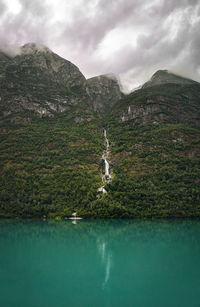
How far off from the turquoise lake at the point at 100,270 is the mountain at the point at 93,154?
113 feet

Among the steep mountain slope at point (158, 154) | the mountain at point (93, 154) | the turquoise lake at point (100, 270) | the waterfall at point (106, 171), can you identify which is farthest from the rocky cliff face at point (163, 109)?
the turquoise lake at point (100, 270)

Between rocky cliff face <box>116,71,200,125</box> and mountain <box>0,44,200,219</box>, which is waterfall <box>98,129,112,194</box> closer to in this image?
mountain <box>0,44,200,219</box>

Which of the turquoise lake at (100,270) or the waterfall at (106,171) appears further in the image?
the waterfall at (106,171)

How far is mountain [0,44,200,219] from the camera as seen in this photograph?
84.1 m

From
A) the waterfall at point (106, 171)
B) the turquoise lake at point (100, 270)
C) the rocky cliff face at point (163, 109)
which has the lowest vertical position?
the turquoise lake at point (100, 270)

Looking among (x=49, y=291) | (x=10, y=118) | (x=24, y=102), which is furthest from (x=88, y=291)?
(x=24, y=102)

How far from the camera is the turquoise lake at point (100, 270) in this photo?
2000 cm

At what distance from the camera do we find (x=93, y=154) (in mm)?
123812

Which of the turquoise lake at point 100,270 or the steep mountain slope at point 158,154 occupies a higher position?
the steep mountain slope at point 158,154

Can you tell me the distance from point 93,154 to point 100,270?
317 ft

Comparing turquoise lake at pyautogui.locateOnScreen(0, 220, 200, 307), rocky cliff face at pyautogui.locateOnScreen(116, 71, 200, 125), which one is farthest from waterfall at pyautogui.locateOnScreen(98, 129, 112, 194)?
turquoise lake at pyautogui.locateOnScreen(0, 220, 200, 307)

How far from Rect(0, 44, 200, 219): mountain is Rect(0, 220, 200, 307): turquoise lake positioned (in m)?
34.5

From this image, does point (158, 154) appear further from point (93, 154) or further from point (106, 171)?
point (93, 154)

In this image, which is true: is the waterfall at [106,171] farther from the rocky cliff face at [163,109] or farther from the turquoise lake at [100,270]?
the turquoise lake at [100,270]
